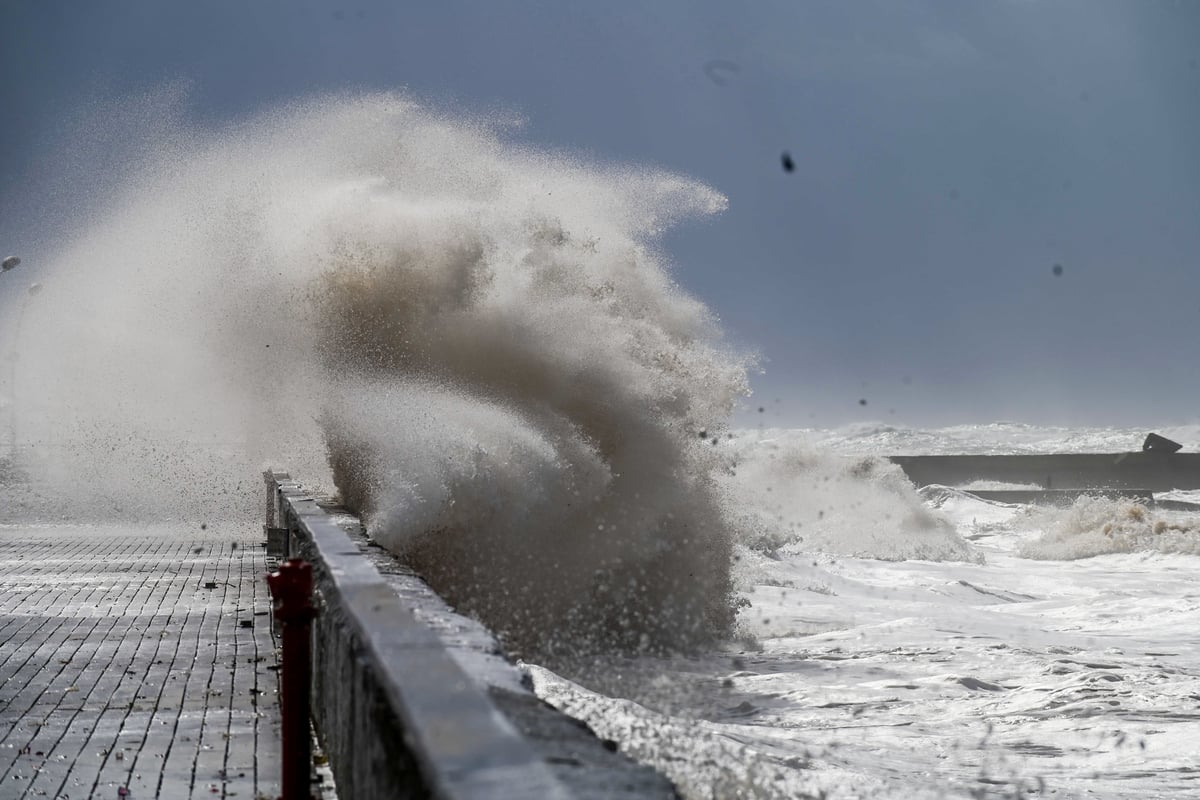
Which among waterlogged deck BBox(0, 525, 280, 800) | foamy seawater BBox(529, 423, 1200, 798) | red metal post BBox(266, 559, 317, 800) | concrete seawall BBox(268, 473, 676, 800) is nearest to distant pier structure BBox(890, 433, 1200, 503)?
foamy seawater BBox(529, 423, 1200, 798)

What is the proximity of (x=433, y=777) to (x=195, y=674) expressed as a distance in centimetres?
502

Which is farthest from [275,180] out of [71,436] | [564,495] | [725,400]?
[71,436]

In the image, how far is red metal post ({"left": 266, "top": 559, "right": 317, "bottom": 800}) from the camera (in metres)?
3.54

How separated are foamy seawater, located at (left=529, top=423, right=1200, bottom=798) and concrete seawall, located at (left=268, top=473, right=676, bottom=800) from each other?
50.1 inches

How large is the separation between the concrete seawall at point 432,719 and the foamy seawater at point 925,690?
1.27 m

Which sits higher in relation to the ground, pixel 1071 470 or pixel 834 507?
pixel 1071 470

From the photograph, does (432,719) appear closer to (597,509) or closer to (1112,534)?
(597,509)

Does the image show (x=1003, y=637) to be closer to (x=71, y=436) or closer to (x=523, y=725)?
(x=523, y=725)

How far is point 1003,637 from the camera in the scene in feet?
47.3

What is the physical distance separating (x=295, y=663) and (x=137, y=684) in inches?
133

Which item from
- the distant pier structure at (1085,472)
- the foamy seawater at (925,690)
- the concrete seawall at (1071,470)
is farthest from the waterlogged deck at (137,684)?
the concrete seawall at (1071,470)

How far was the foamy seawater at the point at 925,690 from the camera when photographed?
263 inches

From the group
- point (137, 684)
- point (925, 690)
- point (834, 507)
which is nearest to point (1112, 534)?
point (834, 507)

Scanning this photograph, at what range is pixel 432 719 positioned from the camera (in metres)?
2.58
